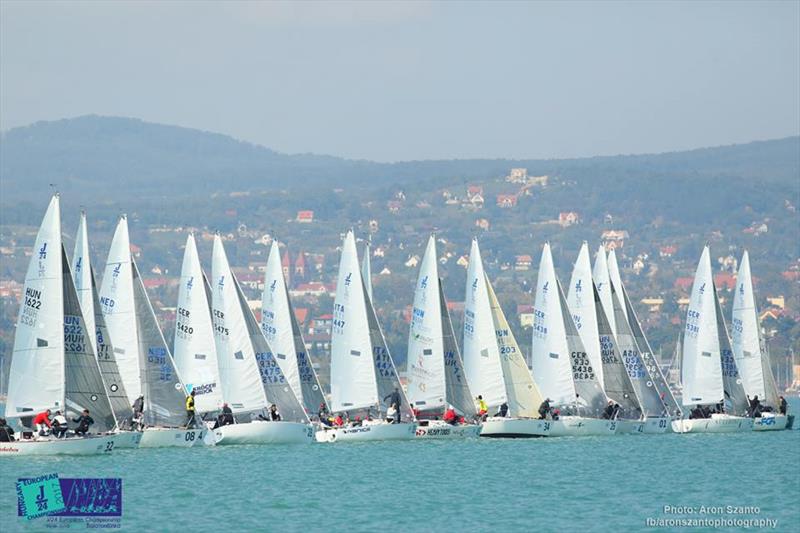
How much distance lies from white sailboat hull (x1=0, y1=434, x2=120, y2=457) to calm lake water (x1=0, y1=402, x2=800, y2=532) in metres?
0.40

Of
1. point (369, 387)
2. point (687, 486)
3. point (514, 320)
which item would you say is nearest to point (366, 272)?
point (369, 387)

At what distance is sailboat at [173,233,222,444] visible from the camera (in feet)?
176

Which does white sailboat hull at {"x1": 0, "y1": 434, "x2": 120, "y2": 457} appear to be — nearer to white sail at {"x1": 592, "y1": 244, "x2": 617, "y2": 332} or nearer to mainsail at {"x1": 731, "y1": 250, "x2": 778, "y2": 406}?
white sail at {"x1": 592, "y1": 244, "x2": 617, "y2": 332}

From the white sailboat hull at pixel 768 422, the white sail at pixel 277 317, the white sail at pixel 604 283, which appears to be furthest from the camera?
the white sail at pixel 604 283

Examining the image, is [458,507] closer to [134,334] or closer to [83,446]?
[83,446]

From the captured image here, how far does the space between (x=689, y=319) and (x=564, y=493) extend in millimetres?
27561

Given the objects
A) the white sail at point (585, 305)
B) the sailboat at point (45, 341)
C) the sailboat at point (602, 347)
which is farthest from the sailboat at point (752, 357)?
the sailboat at point (45, 341)

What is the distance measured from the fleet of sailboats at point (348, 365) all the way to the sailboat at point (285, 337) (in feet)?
0.18

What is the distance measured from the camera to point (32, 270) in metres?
45.1

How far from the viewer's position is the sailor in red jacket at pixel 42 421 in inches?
1759

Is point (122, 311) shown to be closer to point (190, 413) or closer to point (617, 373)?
point (190, 413)

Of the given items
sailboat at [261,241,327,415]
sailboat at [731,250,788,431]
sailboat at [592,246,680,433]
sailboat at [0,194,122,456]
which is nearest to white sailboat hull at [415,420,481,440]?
sailboat at [261,241,327,415]

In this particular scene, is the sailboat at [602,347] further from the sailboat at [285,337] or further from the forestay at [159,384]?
the forestay at [159,384]

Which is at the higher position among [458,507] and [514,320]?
[514,320]
